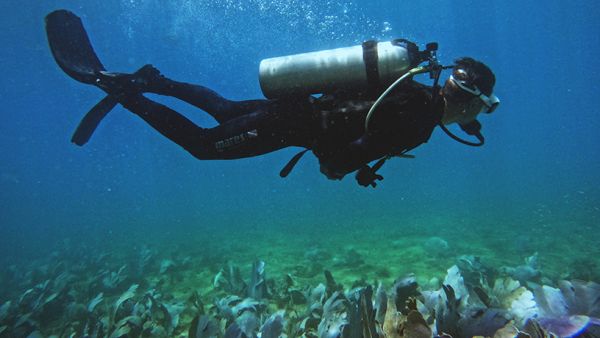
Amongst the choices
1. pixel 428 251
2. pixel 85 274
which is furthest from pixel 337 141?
pixel 85 274

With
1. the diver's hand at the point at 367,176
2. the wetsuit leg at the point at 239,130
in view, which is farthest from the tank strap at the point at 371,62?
the diver's hand at the point at 367,176

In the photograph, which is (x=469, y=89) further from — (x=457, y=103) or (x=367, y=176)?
(x=367, y=176)

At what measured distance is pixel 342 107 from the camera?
3.23 m

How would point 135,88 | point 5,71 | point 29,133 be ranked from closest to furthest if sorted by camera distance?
point 135,88
point 5,71
point 29,133

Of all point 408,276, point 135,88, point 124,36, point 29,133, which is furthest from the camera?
point 29,133

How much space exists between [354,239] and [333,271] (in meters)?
5.73

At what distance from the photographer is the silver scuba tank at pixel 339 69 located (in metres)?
3.20

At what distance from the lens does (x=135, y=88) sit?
435 centimetres

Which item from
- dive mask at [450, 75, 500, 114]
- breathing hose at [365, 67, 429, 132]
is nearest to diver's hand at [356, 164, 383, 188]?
breathing hose at [365, 67, 429, 132]

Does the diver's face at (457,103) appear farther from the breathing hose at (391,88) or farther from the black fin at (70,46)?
the black fin at (70,46)

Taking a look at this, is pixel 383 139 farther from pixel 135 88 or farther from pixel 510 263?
pixel 510 263

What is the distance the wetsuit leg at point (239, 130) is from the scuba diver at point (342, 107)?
0.01 metres

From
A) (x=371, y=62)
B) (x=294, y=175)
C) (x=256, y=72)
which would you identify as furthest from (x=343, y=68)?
(x=294, y=175)

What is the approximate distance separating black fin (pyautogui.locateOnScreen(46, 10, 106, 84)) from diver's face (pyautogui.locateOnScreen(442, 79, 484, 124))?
4520mm
